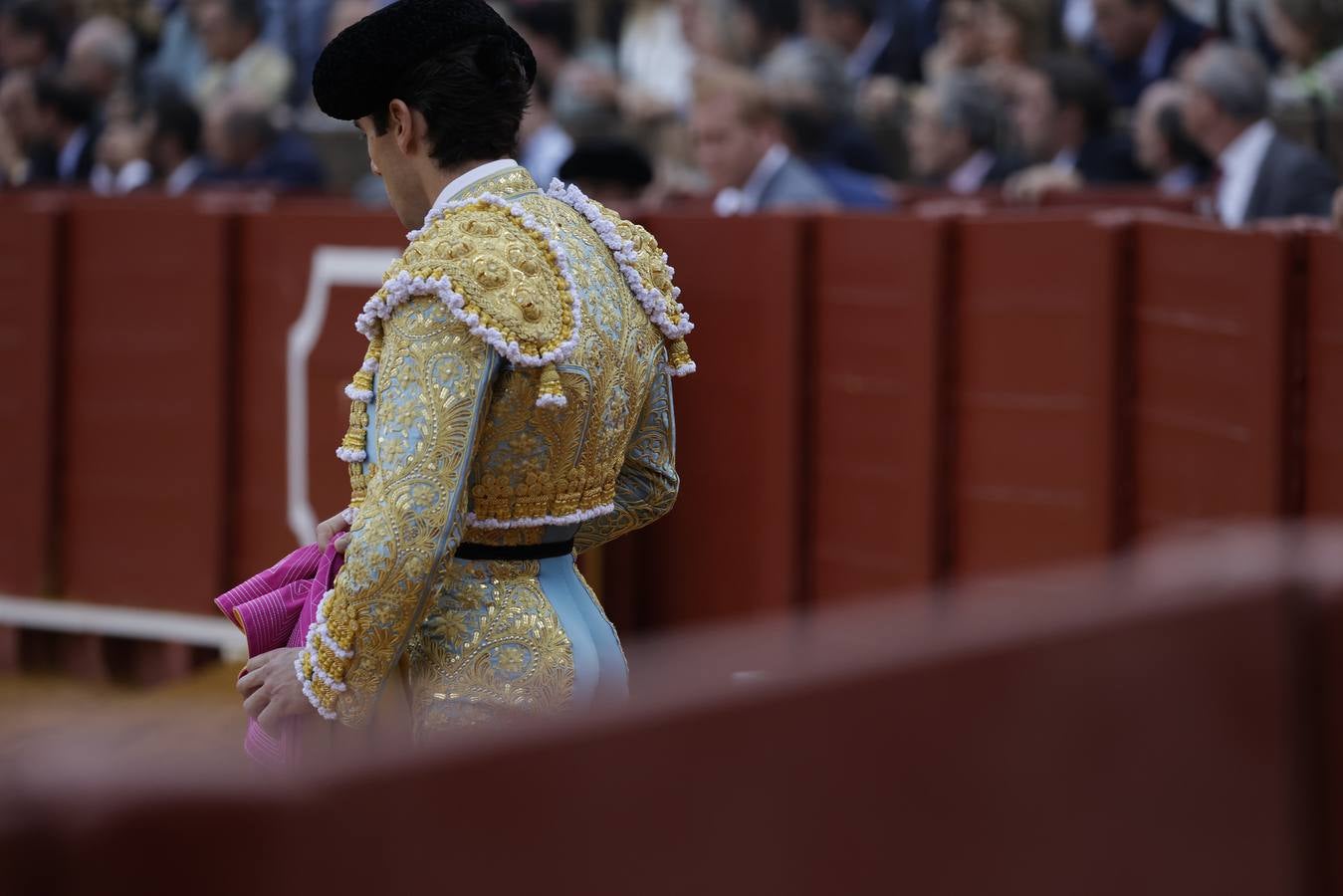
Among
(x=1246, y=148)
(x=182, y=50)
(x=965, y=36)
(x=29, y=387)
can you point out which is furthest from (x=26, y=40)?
(x=1246, y=148)

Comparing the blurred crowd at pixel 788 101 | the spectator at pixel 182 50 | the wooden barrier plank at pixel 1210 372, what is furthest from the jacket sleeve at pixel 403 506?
the spectator at pixel 182 50

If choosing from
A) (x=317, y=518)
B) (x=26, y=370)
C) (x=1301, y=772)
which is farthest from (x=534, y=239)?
(x=26, y=370)

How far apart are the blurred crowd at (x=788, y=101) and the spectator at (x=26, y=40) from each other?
0.04ft

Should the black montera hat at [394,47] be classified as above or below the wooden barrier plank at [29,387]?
above

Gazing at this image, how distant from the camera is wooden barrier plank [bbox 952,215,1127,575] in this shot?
16.5 ft

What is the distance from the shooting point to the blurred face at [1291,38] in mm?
7016

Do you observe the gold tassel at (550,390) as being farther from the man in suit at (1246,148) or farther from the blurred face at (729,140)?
the blurred face at (729,140)

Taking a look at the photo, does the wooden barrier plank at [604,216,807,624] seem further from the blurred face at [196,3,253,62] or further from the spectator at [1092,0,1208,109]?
the blurred face at [196,3,253,62]

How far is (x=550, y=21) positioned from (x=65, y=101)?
7.73ft

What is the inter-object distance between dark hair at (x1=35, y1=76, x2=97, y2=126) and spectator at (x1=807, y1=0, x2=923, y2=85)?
3431 mm

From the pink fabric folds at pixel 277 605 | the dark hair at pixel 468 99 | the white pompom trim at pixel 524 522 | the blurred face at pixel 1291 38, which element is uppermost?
the blurred face at pixel 1291 38

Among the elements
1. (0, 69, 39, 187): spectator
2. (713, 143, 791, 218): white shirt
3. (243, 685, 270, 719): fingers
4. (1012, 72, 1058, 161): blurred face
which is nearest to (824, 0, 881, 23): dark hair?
(1012, 72, 1058, 161): blurred face

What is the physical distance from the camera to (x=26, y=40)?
36.1 ft

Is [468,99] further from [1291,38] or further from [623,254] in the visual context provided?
[1291,38]
